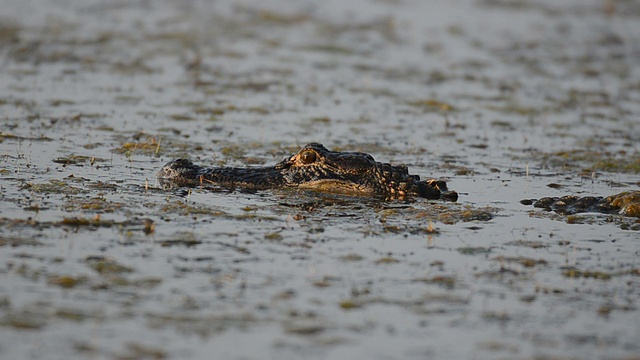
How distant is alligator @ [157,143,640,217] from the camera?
1145 centimetres

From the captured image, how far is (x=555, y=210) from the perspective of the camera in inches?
439

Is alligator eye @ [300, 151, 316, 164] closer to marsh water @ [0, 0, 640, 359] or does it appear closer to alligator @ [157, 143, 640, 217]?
alligator @ [157, 143, 640, 217]

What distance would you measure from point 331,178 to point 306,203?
0.66 metres

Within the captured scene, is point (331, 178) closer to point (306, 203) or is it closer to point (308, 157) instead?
point (308, 157)

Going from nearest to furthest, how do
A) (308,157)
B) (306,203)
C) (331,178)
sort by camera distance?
(306,203) < (331,178) < (308,157)

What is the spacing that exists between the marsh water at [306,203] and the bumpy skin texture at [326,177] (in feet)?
0.82

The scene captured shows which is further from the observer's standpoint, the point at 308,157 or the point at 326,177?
the point at 308,157

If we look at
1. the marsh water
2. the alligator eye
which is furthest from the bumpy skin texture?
the marsh water

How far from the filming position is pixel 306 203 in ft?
35.9

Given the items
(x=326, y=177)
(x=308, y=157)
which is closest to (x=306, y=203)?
(x=326, y=177)

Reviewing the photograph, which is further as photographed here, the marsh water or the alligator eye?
the alligator eye

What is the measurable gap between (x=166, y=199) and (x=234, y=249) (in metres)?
1.99

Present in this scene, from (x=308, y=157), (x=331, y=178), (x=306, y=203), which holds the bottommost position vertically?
(x=306, y=203)

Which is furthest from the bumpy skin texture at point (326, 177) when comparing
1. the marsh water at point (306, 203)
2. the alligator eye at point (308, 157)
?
the marsh water at point (306, 203)
